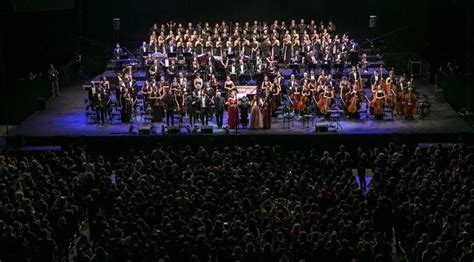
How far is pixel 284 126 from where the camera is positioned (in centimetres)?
3575

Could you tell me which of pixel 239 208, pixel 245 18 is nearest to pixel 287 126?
pixel 239 208

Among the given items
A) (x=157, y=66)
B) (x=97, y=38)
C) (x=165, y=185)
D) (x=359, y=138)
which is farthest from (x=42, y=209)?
(x=97, y=38)

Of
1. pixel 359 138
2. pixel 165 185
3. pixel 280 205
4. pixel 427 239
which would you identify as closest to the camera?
pixel 427 239

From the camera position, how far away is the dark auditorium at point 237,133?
2166 cm

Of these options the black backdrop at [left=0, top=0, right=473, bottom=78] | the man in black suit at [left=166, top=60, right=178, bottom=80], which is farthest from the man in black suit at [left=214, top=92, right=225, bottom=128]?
the black backdrop at [left=0, top=0, right=473, bottom=78]

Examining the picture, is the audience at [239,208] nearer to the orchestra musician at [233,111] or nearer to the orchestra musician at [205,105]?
the orchestra musician at [233,111]

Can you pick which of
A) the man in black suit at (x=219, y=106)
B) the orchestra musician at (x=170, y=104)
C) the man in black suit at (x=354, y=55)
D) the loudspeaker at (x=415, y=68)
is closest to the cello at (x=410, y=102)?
the man in black suit at (x=354, y=55)

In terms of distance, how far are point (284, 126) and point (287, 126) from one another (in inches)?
4.2

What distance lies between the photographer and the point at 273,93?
36.6m

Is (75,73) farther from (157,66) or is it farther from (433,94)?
(433,94)

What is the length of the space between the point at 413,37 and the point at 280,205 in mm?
24892

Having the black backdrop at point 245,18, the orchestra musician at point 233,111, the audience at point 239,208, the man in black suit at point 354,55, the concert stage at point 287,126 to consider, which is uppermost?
the black backdrop at point 245,18

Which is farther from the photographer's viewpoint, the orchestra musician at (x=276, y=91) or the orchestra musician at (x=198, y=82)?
the orchestra musician at (x=276, y=91)

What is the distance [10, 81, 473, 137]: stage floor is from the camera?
34500mm
